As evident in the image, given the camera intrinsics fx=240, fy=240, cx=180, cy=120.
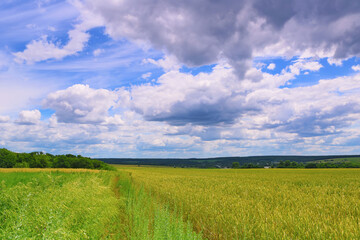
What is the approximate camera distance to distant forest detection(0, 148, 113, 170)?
5912 cm

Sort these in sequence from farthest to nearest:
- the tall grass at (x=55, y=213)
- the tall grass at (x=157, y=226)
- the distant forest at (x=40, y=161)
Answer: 1. the distant forest at (x=40, y=161)
2. the tall grass at (x=157, y=226)
3. the tall grass at (x=55, y=213)

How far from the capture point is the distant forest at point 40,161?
194 feet

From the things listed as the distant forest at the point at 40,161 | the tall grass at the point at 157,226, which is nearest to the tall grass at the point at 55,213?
the tall grass at the point at 157,226

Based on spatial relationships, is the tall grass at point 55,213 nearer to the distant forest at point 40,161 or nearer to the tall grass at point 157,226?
the tall grass at point 157,226

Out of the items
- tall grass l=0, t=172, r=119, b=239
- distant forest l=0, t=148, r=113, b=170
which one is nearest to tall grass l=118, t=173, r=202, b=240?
tall grass l=0, t=172, r=119, b=239

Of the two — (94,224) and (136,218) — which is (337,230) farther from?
(94,224)

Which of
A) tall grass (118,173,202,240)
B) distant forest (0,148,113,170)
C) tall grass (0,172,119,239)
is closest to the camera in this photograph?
tall grass (0,172,119,239)

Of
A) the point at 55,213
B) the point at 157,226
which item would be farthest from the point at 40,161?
the point at 157,226

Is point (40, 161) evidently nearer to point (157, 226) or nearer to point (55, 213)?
point (55, 213)

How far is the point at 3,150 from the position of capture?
197ft

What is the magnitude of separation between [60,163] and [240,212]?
69095 mm

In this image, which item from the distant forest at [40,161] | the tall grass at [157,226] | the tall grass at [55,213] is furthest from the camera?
the distant forest at [40,161]

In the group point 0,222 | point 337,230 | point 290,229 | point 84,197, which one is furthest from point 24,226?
point 337,230

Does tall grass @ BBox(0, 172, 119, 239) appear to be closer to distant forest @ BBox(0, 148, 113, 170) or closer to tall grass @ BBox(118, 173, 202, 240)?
tall grass @ BBox(118, 173, 202, 240)
